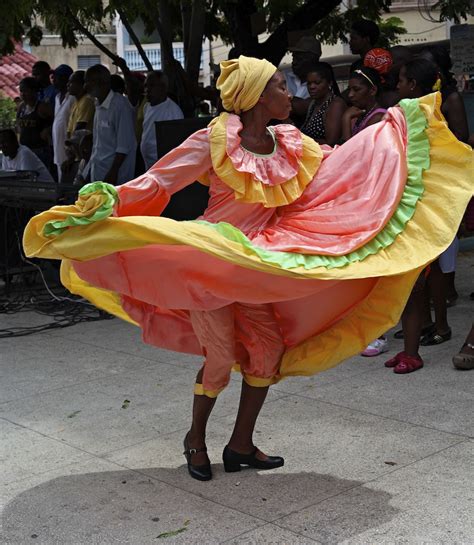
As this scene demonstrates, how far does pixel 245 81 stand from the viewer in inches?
185

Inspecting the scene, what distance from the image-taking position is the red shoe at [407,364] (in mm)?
6547

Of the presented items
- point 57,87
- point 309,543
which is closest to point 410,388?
point 309,543

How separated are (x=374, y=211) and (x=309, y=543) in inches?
60.1

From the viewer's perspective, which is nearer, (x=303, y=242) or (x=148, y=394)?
(x=303, y=242)

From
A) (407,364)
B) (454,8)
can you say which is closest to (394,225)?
(407,364)

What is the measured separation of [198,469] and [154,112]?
6.27 meters

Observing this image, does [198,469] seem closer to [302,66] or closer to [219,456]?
[219,456]

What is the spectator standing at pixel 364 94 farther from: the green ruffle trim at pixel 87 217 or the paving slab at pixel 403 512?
the green ruffle trim at pixel 87 217

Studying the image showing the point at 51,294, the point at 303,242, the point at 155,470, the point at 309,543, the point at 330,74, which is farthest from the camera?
the point at 51,294

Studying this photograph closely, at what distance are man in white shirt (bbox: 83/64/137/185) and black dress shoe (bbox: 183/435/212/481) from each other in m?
5.55

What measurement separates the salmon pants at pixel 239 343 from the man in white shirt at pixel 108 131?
5.56 m

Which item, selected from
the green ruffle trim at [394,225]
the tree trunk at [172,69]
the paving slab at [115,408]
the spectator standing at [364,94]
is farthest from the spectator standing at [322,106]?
the tree trunk at [172,69]

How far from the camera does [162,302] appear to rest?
4531 mm

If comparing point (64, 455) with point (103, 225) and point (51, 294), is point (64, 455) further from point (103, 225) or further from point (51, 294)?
point (51, 294)
